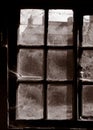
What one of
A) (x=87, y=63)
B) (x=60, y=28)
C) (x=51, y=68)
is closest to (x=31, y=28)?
(x=60, y=28)

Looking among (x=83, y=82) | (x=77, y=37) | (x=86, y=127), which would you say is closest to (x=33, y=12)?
(x=77, y=37)

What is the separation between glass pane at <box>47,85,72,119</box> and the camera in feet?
7.63

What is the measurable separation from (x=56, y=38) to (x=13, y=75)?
421 mm

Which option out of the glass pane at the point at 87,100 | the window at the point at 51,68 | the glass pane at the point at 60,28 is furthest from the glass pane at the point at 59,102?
the glass pane at the point at 60,28

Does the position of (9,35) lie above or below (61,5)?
below

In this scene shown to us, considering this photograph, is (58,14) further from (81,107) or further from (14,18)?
(81,107)

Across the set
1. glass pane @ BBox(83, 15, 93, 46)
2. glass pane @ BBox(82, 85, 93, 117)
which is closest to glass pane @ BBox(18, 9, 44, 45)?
glass pane @ BBox(83, 15, 93, 46)

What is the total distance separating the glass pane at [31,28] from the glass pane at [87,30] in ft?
1.04

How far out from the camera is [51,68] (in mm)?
2338

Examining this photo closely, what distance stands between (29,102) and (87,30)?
0.69 metres

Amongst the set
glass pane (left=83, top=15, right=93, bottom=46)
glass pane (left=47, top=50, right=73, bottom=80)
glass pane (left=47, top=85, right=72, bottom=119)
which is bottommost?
glass pane (left=47, top=85, right=72, bottom=119)

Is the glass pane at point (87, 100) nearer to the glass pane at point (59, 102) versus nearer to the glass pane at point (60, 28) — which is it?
the glass pane at point (59, 102)

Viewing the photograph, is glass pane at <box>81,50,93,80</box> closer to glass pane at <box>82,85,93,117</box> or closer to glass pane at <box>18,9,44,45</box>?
glass pane at <box>82,85,93,117</box>

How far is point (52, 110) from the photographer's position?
232cm
